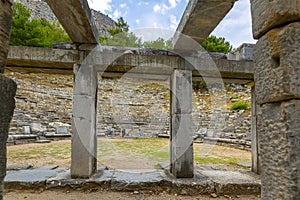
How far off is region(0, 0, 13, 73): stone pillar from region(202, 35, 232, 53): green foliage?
18.2 m

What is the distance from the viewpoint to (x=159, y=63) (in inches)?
186

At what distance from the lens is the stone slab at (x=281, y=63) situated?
5.01ft

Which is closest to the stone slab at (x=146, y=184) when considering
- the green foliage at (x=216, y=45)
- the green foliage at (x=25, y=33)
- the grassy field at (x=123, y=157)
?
the grassy field at (x=123, y=157)

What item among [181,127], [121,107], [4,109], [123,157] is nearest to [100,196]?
[181,127]

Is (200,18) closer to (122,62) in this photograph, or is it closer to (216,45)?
(122,62)

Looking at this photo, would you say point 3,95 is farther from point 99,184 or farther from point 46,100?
point 46,100

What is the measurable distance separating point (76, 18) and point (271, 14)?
3011 millimetres

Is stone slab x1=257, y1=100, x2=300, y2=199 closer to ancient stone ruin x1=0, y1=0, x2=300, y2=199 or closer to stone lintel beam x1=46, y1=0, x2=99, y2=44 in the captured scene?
ancient stone ruin x1=0, y1=0, x2=300, y2=199

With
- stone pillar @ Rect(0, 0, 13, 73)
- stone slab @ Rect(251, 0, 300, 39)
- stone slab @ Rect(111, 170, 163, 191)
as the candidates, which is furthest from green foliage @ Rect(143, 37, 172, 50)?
stone pillar @ Rect(0, 0, 13, 73)

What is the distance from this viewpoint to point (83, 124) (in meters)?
4.39

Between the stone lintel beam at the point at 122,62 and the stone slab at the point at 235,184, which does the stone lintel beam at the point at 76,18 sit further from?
the stone slab at the point at 235,184

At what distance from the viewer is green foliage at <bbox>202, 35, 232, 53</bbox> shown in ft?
62.7

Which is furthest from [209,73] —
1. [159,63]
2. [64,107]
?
[64,107]

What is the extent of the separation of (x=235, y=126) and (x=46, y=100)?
14.0 m
